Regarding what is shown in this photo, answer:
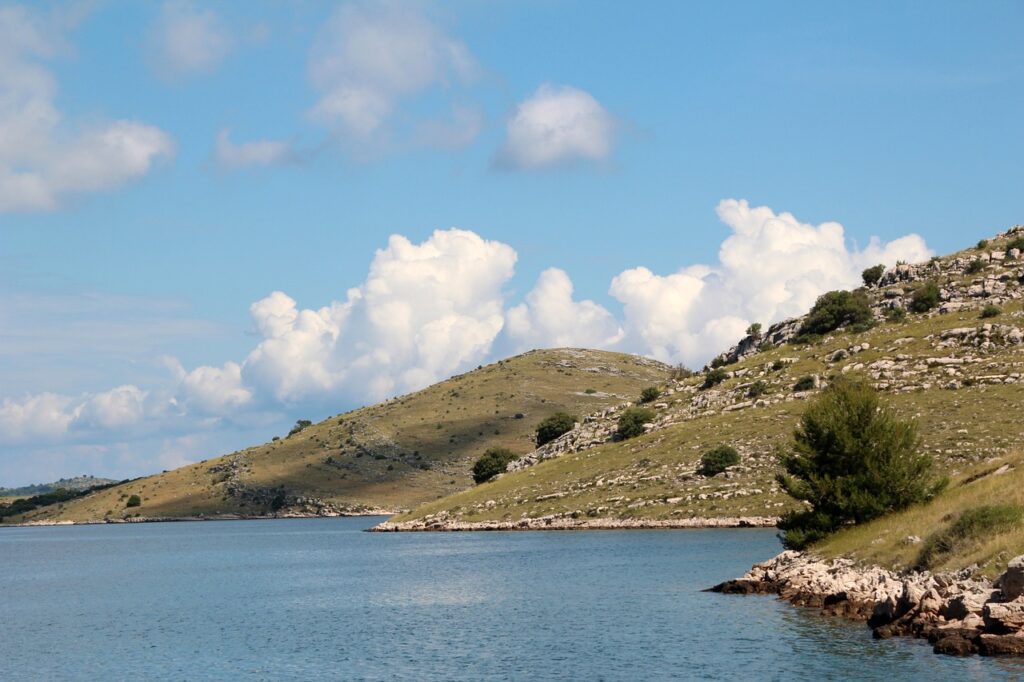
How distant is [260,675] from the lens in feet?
162

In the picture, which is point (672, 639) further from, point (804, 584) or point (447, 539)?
point (447, 539)

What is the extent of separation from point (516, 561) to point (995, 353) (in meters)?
65.8

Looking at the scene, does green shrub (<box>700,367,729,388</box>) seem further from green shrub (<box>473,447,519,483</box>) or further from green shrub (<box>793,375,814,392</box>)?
green shrub (<box>473,447,519,483</box>)

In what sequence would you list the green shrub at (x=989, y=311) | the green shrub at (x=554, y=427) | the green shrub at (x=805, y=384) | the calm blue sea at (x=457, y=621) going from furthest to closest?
1. the green shrub at (x=554, y=427)
2. the green shrub at (x=989, y=311)
3. the green shrub at (x=805, y=384)
4. the calm blue sea at (x=457, y=621)

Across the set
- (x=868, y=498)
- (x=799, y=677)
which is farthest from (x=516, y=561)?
(x=799, y=677)

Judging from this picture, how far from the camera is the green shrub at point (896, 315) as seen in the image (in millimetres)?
151500

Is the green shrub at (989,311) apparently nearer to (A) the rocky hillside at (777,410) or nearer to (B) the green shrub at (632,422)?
(A) the rocky hillside at (777,410)

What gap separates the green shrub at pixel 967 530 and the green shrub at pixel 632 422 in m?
98.5

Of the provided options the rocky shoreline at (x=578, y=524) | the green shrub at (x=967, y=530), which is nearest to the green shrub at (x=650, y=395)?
the rocky shoreline at (x=578, y=524)

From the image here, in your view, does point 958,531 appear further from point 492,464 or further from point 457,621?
point 492,464

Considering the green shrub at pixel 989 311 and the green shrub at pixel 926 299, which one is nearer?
Answer: the green shrub at pixel 989 311

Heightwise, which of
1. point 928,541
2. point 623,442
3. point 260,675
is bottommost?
point 260,675

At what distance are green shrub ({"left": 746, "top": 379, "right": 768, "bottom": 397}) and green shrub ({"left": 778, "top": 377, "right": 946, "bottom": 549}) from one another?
73.6 m

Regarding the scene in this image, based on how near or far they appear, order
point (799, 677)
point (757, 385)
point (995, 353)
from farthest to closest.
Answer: point (757, 385) < point (995, 353) < point (799, 677)
